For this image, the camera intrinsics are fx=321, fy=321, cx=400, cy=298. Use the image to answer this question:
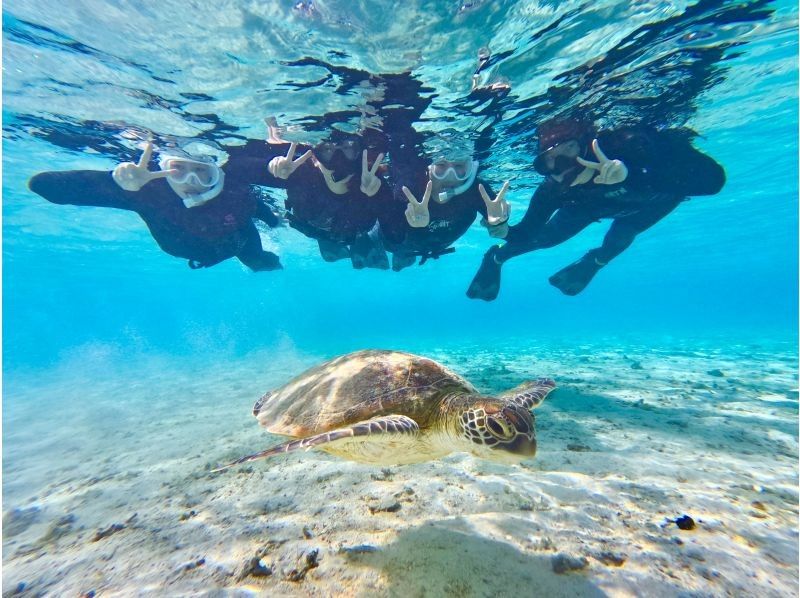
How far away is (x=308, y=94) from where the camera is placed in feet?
26.1

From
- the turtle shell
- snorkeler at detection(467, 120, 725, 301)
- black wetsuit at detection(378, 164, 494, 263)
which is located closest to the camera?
the turtle shell

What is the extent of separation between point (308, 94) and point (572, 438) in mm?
9336

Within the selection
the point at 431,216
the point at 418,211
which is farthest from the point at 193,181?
the point at 431,216

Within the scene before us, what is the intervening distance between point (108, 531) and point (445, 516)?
12.4 ft

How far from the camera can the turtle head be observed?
104 inches

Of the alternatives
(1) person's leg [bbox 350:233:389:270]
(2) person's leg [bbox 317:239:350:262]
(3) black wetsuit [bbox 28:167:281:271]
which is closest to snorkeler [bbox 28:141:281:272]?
(3) black wetsuit [bbox 28:167:281:271]

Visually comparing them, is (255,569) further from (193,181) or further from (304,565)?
(193,181)

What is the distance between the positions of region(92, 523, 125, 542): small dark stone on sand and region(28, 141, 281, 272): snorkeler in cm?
580

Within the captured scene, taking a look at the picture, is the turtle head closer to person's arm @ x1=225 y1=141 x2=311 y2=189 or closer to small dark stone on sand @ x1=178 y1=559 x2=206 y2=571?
small dark stone on sand @ x1=178 y1=559 x2=206 y2=571

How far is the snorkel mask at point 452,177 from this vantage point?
781 cm

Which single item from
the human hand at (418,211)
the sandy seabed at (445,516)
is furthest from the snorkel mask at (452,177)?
the sandy seabed at (445,516)

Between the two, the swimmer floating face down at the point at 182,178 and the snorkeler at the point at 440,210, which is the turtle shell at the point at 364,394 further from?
the swimmer floating face down at the point at 182,178

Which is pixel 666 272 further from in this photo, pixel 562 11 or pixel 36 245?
pixel 36 245

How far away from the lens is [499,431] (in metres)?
2.68
